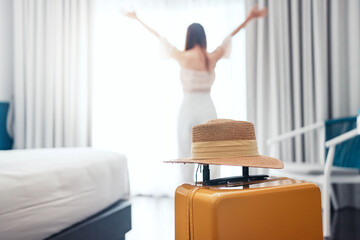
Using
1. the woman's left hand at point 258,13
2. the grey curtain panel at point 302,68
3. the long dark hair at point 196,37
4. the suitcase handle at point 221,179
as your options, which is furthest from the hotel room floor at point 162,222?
the woman's left hand at point 258,13

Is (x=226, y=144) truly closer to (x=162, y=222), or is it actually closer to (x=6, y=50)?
(x=162, y=222)

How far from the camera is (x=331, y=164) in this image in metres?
2.12

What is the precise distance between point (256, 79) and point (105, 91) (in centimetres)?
162

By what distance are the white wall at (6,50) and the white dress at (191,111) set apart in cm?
229

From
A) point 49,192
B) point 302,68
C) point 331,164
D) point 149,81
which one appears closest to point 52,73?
point 149,81

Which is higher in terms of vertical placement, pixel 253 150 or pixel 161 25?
pixel 161 25

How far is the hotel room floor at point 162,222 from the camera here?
2035 mm

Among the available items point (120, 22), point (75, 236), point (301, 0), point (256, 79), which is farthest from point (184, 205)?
point (120, 22)

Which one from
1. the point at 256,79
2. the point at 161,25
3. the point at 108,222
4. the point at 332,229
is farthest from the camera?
the point at 161,25

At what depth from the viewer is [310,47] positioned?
9.52ft

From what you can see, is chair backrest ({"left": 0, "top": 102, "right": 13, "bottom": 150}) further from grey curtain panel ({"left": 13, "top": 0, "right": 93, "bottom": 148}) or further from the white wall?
the white wall

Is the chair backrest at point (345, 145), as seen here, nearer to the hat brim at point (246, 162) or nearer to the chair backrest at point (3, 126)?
the hat brim at point (246, 162)

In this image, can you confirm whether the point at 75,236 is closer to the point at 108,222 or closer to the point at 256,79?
the point at 108,222

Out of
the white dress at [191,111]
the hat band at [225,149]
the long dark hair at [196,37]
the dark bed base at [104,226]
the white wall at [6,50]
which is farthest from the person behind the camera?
the white wall at [6,50]
